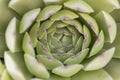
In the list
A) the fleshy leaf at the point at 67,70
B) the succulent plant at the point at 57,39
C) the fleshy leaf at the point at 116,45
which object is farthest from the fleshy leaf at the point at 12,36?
the fleshy leaf at the point at 116,45

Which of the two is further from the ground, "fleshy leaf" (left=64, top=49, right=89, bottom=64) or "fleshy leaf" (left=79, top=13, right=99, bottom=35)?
"fleshy leaf" (left=79, top=13, right=99, bottom=35)

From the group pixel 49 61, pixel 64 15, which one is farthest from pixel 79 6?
pixel 49 61

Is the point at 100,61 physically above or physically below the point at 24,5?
below

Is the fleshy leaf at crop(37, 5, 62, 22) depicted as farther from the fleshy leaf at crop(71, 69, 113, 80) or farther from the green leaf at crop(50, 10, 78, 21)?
the fleshy leaf at crop(71, 69, 113, 80)

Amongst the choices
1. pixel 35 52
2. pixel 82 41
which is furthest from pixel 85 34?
pixel 35 52

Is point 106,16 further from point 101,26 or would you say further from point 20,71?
point 20,71

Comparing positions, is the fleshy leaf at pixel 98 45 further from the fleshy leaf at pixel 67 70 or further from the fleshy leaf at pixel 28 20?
the fleshy leaf at pixel 28 20

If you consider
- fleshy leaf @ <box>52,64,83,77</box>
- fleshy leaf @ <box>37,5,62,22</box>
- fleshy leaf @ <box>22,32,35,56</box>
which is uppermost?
fleshy leaf @ <box>37,5,62,22</box>

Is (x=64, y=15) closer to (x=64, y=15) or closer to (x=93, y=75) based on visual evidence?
(x=64, y=15)

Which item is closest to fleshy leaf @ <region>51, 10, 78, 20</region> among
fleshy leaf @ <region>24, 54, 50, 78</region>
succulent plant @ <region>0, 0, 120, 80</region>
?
succulent plant @ <region>0, 0, 120, 80</region>
